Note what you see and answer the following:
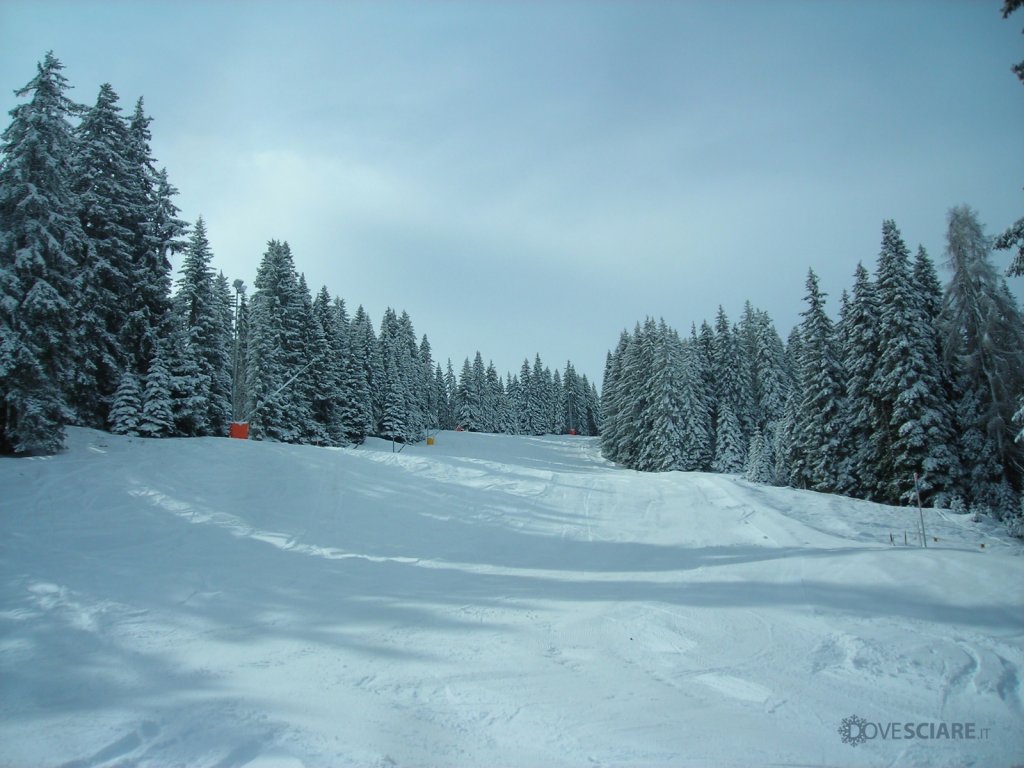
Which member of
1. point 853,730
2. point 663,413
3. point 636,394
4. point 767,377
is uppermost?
point 767,377

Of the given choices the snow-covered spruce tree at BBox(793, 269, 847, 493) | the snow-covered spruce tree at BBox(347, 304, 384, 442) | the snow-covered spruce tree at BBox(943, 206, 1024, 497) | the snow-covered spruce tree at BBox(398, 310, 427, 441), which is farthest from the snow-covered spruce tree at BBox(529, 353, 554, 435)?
the snow-covered spruce tree at BBox(943, 206, 1024, 497)

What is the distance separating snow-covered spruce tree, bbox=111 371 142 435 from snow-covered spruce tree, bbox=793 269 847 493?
34395 millimetres

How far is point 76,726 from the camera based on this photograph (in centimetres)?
513

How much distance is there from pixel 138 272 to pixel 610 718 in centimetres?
2702

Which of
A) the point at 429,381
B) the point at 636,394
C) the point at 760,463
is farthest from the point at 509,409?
the point at 760,463

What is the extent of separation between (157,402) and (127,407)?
3.56ft

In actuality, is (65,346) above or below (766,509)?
above

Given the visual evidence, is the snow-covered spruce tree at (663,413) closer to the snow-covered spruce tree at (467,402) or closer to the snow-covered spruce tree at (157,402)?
the snow-covered spruce tree at (157,402)

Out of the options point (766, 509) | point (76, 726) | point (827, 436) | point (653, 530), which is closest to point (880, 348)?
point (827, 436)

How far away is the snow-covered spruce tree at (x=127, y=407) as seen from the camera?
2220 centimetres

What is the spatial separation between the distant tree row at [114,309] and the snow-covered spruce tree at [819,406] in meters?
32.7

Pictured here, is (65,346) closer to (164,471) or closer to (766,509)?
(164,471)

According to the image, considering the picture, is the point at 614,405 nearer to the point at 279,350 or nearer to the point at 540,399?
the point at 279,350

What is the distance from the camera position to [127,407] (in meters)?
22.3
